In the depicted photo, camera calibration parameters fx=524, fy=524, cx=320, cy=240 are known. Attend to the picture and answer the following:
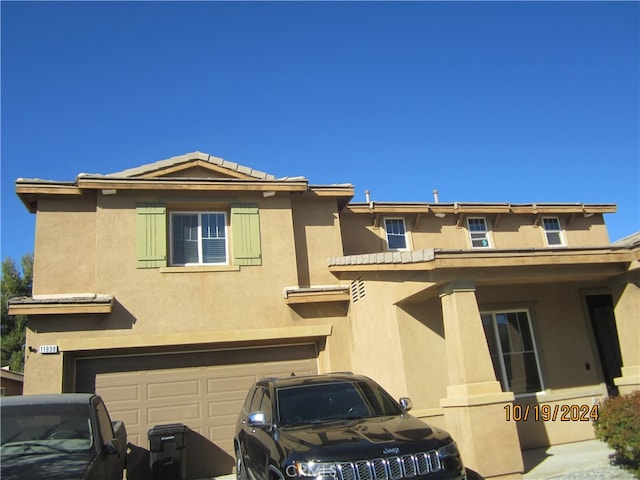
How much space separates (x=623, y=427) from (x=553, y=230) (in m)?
10.2

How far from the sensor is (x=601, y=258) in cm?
883

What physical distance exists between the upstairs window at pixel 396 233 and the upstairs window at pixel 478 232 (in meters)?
2.21

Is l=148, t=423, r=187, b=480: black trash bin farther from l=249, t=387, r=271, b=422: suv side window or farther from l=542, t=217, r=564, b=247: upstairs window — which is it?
l=542, t=217, r=564, b=247: upstairs window

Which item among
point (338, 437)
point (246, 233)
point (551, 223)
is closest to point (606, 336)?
point (551, 223)

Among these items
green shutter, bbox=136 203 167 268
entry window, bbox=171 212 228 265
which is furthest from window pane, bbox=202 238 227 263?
green shutter, bbox=136 203 167 268

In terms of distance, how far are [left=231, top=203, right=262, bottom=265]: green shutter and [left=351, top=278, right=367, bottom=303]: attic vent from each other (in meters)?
2.19

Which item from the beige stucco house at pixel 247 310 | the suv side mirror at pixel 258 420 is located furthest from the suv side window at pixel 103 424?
the beige stucco house at pixel 247 310

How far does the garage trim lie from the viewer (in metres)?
10.4

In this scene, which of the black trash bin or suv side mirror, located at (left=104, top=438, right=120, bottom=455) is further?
the black trash bin

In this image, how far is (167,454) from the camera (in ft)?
32.6

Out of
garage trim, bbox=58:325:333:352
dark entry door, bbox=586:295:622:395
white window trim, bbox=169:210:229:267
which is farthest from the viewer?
white window trim, bbox=169:210:229:267

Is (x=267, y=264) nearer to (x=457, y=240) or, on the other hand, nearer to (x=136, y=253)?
(x=136, y=253)

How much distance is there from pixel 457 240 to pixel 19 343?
2254cm
